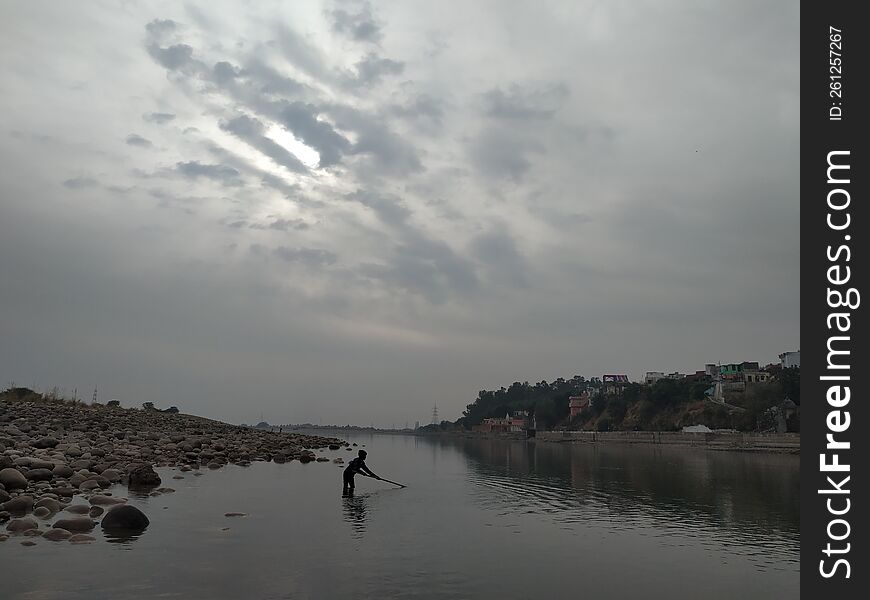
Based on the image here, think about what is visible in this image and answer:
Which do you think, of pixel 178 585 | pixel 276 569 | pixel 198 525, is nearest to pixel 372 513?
pixel 198 525

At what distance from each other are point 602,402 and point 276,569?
173 meters

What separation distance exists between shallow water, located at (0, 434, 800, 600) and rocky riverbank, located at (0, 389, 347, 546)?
1.12 metres

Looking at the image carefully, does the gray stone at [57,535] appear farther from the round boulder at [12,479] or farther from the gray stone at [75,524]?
the round boulder at [12,479]

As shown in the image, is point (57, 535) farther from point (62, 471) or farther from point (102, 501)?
point (62, 471)

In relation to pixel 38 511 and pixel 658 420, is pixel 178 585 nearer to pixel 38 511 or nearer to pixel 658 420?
pixel 38 511

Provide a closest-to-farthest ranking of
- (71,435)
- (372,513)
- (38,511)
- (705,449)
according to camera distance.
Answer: (38,511)
(372,513)
(71,435)
(705,449)

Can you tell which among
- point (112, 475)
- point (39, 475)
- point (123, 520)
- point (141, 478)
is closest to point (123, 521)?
point (123, 520)

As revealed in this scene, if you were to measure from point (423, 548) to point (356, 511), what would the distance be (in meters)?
8.29

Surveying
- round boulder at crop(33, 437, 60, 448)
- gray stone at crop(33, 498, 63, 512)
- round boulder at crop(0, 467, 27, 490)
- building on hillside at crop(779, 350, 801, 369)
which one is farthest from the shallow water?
building on hillside at crop(779, 350, 801, 369)

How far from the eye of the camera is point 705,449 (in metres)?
99.1

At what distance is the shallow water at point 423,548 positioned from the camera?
14.8 meters

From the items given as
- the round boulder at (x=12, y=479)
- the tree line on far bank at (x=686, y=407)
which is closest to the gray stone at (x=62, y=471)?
the round boulder at (x=12, y=479)

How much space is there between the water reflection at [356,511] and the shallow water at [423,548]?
0.31ft

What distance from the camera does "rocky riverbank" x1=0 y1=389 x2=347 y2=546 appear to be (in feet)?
64.4
